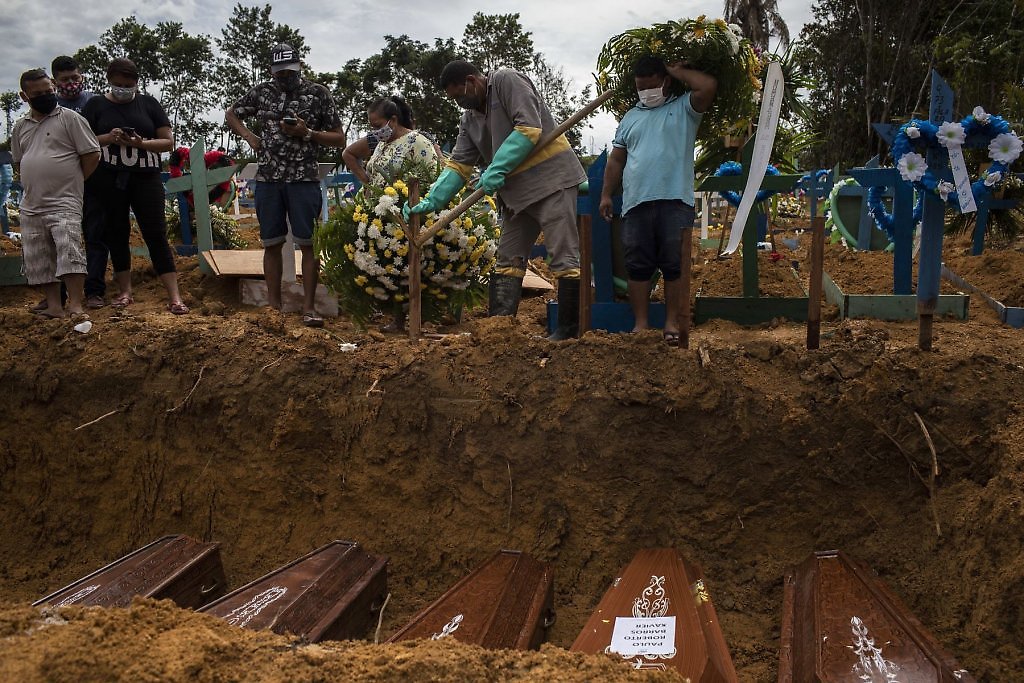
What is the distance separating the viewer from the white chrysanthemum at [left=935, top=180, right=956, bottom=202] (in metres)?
3.64

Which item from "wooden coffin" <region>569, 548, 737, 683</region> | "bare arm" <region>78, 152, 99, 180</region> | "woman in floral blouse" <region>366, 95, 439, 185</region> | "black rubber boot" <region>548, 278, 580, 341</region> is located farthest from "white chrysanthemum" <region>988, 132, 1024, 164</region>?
"bare arm" <region>78, 152, 99, 180</region>

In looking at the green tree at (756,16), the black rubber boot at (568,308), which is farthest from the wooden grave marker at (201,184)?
the green tree at (756,16)

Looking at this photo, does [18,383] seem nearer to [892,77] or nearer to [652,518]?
[652,518]

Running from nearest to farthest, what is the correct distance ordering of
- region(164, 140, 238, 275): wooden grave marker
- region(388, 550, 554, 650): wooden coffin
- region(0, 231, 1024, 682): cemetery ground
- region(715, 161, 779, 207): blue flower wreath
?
region(388, 550, 554, 650): wooden coffin, region(0, 231, 1024, 682): cemetery ground, region(715, 161, 779, 207): blue flower wreath, region(164, 140, 238, 275): wooden grave marker

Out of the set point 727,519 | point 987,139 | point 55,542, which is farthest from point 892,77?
point 55,542

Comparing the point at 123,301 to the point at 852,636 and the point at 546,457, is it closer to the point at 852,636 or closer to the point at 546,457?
the point at 546,457

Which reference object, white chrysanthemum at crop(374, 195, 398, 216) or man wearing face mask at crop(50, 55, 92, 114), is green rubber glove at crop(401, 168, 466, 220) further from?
man wearing face mask at crop(50, 55, 92, 114)

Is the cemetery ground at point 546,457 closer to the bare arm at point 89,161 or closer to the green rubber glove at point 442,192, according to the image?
the green rubber glove at point 442,192

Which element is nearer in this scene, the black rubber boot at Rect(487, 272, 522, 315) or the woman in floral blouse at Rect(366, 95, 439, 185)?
the black rubber boot at Rect(487, 272, 522, 315)

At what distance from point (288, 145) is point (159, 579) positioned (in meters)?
2.94

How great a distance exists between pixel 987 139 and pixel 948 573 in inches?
84.1

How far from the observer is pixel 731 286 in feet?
20.3

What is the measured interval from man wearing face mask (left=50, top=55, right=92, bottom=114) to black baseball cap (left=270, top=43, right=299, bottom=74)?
58.0 inches

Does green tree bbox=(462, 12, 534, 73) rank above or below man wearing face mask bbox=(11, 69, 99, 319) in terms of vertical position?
above
